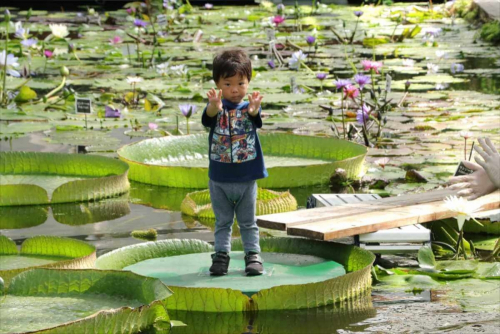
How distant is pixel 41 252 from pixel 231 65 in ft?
3.28

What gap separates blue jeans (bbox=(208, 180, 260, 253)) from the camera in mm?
3219

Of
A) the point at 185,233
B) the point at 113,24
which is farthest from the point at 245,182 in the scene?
the point at 113,24

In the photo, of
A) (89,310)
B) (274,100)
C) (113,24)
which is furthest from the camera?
(113,24)

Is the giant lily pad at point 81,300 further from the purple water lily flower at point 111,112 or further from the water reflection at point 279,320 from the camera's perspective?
the purple water lily flower at point 111,112

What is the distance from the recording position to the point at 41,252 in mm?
3527

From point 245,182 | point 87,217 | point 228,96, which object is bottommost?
point 87,217

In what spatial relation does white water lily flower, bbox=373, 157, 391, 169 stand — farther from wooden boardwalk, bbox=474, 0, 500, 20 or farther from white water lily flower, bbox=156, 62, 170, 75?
wooden boardwalk, bbox=474, 0, 500, 20

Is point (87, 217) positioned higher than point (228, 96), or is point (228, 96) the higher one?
point (228, 96)

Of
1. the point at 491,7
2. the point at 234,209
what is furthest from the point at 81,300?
the point at 491,7

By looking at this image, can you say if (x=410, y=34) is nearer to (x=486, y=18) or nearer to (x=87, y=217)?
(x=486, y=18)

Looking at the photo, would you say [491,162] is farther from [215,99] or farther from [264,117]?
[264,117]

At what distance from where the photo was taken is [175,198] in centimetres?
472

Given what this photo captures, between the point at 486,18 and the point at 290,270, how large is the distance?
37.3ft

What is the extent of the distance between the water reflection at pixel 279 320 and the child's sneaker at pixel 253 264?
0.23 meters
